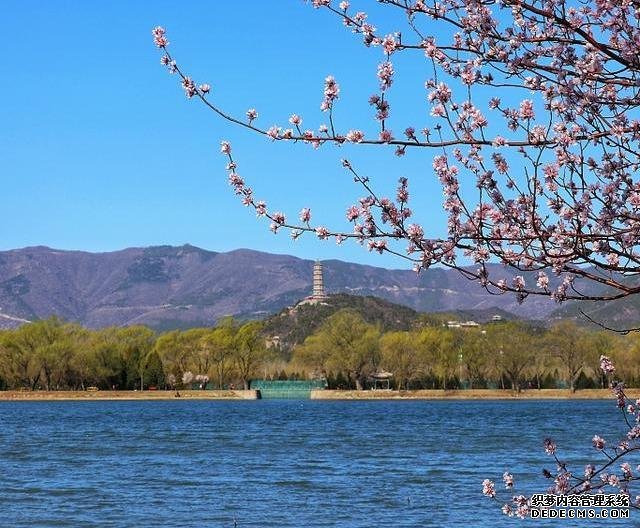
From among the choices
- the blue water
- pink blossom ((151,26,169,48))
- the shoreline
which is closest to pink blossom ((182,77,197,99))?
Result: pink blossom ((151,26,169,48))

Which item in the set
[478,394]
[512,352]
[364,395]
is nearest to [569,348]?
[512,352]

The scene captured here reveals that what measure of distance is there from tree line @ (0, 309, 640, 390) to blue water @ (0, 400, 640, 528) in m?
43.2

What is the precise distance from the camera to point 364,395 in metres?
116

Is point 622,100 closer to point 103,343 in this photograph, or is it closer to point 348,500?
point 348,500

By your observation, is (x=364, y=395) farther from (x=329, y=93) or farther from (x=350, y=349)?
(x=329, y=93)

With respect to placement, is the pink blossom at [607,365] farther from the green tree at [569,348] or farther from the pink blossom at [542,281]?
the green tree at [569,348]

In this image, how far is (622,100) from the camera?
6.34 metres

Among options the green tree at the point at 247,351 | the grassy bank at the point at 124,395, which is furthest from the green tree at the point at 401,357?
the grassy bank at the point at 124,395

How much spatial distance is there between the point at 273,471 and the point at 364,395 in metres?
80.8

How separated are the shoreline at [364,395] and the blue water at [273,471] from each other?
4581 centimetres

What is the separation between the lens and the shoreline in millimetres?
113375

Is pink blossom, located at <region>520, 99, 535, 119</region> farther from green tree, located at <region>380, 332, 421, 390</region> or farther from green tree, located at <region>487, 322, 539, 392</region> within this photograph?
green tree, located at <region>487, 322, 539, 392</region>

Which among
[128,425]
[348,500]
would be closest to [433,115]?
[348,500]

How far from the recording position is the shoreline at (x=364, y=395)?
113 m
